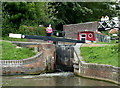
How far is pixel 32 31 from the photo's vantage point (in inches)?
922

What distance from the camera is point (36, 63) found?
16.3 meters

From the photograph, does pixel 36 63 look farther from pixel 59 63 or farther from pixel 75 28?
pixel 75 28

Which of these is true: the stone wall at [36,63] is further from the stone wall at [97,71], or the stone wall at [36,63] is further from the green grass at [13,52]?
the stone wall at [97,71]

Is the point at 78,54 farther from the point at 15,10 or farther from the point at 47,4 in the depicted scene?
the point at 47,4

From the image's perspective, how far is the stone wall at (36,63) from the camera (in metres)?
15.1

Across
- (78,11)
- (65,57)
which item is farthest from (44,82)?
(78,11)

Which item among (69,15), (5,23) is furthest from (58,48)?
(69,15)

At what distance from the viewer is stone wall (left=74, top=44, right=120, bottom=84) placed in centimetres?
1254

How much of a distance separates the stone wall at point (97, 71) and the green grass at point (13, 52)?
3.08m

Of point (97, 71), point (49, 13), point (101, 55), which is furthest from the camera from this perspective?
point (49, 13)

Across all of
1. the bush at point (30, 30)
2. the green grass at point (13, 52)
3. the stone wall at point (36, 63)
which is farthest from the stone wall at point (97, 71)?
the bush at point (30, 30)

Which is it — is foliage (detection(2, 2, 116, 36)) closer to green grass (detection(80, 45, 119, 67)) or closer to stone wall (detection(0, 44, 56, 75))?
stone wall (detection(0, 44, 56, 75))

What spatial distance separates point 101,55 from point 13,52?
548cm

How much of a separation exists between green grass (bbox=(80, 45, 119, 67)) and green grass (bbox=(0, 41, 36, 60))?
3.47m
